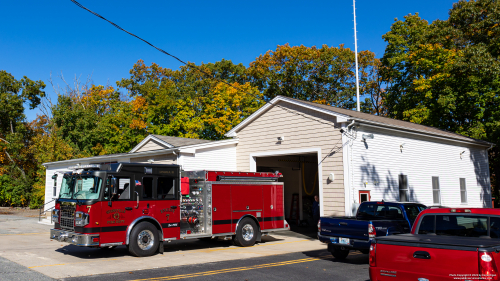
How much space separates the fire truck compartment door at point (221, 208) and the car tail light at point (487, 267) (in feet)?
31.0

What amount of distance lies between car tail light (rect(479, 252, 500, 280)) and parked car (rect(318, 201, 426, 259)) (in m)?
5.05

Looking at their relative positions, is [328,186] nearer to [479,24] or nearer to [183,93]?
[479,24]

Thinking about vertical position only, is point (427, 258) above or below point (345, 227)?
above

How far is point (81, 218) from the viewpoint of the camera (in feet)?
36.8

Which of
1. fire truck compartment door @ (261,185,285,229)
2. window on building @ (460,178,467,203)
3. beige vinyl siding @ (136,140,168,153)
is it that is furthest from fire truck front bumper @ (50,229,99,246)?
window on building @ (460,178,467,203)

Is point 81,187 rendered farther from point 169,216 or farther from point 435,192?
point 435,192

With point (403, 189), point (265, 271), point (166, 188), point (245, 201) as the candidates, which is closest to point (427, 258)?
point (265, 271)

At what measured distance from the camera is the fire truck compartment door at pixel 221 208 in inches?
533

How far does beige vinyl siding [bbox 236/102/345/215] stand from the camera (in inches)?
639

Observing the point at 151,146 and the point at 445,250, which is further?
the point at 151,146

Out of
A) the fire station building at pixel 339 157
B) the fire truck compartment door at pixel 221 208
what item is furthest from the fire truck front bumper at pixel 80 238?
the fire station building at pixel 339 157

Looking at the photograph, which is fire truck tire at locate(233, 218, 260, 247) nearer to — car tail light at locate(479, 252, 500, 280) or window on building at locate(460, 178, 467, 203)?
car tail light at locate(479, 252, 500, 280)

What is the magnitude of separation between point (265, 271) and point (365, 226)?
2744mm

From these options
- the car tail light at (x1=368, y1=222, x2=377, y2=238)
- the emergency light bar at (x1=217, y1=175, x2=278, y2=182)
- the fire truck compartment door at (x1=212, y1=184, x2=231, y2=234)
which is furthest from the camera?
the emergency light bar at (x1=217, y1=175, x2=278, y2=182)
